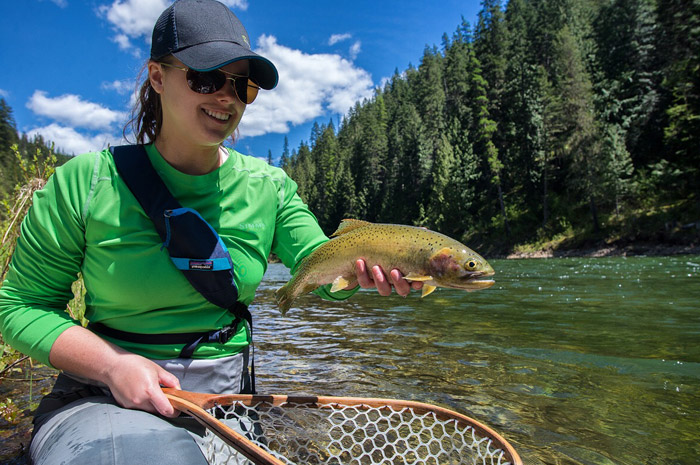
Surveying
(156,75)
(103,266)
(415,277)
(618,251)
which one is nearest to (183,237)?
(103,266)

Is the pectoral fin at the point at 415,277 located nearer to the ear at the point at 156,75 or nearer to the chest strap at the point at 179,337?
the chest strap at the point at 179,337

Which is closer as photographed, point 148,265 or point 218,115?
point 148,265

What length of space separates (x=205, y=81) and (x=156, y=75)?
32cm

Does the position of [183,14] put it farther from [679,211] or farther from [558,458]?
[679,211]

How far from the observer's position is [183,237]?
2170 mm

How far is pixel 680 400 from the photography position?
175 inches

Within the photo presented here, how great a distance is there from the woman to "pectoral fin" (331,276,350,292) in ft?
0.74

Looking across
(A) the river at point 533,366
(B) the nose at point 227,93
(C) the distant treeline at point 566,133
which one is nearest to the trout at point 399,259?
(B) the nose at point 227,93

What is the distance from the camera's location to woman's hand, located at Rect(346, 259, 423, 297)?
2629 millimetres

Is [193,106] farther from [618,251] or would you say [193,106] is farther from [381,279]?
[618,251]

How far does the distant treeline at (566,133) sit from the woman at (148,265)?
35994 mm

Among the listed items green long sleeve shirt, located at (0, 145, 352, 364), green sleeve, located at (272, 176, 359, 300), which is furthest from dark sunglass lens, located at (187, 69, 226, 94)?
green sleeve, located at (272, 176, 359, 300)

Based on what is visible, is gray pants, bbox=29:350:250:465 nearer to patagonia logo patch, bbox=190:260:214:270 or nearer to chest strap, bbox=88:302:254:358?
chest strap, bbox=88:302:254:358

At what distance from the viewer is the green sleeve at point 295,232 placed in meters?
2.86
